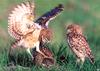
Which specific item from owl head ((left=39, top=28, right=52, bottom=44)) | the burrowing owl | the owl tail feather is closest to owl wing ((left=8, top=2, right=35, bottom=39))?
owl head ((left=39, top=28, right=52, bottom=44))

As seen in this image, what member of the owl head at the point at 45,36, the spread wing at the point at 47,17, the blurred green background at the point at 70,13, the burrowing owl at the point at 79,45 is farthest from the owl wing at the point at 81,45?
the blurred green background at the point at 70,13

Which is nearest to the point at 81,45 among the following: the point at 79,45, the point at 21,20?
the point at 79,45

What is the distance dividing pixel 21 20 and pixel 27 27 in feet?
0.43

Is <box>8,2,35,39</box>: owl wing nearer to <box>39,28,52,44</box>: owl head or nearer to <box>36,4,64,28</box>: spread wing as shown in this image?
<box>36,4,64,28</box>: spread wing

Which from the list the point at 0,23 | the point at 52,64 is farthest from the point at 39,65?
the point at 0,23

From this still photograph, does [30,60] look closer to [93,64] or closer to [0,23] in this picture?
[93,64]

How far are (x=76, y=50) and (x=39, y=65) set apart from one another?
0.65 metres

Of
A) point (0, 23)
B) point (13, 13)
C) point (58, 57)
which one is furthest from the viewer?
point (0, 23)

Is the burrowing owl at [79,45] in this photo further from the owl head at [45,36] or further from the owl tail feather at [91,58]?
the owl head at [45,36]

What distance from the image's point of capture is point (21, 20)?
39.7ft

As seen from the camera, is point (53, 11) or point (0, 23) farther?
point (0, 23)

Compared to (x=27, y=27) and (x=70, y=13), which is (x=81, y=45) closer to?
(x=27, y=27)

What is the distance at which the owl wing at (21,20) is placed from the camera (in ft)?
39.5

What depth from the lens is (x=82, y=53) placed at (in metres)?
12.7
